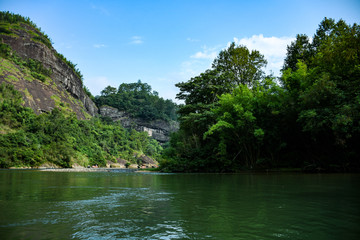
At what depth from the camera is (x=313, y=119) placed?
54.3 ft

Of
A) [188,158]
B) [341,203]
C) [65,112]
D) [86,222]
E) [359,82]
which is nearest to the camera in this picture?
[86,222]

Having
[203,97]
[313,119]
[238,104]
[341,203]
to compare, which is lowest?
[341,203]

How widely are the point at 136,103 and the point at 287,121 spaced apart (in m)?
86.9

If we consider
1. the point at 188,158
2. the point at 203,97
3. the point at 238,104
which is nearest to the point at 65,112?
the point at 203,97

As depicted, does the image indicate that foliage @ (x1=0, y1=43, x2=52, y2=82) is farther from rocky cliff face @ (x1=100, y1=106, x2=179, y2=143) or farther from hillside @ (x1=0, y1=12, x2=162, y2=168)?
rocky cliff face @ (x1=100, y1=106, x2=179, y2=143)

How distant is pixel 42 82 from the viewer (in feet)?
194

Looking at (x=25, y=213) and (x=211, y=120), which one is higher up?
(x=211, y=120)

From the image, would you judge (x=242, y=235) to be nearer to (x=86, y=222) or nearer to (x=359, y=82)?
(x=86, y=222)

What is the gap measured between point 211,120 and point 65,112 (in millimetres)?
45282

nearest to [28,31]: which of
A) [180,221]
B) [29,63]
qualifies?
[29,63]

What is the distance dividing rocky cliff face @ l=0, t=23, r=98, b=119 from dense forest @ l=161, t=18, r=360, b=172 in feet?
131

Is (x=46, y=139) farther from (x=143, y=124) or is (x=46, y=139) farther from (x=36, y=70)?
(x=143, y=124)

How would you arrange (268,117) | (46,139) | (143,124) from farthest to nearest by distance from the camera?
(143,124) < (46,139) < (268,117)

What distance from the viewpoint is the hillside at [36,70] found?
52.6 meters
